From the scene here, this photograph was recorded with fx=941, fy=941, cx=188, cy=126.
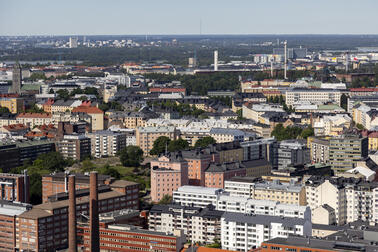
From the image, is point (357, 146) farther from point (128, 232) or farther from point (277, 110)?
point (277, 110)

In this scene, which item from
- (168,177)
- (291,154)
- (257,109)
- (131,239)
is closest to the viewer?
(131,239)

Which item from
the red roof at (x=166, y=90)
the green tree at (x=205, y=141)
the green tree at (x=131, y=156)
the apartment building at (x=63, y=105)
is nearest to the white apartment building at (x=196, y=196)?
the green tree at (x=131, y=156)

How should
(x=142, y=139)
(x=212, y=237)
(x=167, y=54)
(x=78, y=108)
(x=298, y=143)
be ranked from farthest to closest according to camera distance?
1. (x=167, y=54)
2. (x=78, y=108)
3. (x=142, y=139)
4. (x=298, y=143)
5. (x=212, y=237)

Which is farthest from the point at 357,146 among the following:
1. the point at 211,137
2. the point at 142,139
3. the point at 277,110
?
the point at 277,110

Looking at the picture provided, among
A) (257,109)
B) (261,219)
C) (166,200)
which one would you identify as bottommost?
(166,200)

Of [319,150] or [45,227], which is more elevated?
[319,150]

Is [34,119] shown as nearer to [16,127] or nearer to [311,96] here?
[16,127]

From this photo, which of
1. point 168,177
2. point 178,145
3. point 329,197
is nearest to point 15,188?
point 168,177

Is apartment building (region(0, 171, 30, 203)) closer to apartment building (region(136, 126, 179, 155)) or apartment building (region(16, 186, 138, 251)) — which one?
apartment building (region(16, 186, 138, 251))
